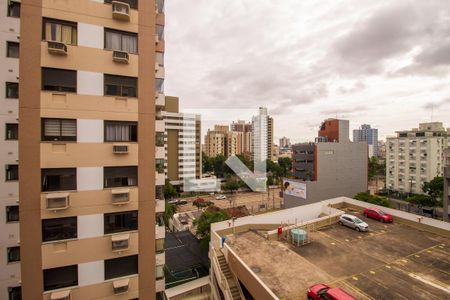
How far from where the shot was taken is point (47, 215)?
9773 mm

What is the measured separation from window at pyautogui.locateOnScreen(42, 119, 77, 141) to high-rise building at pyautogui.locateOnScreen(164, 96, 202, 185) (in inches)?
2620

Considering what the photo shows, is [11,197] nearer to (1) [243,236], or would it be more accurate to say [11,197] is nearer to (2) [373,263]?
(1) [243,236]

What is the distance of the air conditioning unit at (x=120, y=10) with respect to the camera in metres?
10.4

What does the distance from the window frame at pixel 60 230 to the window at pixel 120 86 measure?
230 inches

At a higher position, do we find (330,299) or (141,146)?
(141,146)

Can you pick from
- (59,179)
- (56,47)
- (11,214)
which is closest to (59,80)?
(56,47)

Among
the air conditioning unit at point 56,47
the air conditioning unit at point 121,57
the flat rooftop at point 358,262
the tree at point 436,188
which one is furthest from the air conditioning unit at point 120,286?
the tree at point 436,188

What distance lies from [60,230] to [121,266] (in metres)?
3.14

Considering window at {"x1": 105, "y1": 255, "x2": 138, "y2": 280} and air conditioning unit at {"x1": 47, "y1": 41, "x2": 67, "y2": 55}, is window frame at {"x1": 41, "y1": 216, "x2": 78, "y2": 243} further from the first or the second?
air conditioning unit at {"x1": 47, "y1": 41, "x2": 67, "y2": 55}

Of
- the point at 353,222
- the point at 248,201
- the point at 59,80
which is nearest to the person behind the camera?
the point at 59,80

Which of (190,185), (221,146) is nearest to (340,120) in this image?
(190,185)

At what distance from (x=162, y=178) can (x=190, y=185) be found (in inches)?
2669

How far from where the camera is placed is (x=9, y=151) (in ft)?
46.3

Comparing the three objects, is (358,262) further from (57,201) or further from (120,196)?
(57,201)
